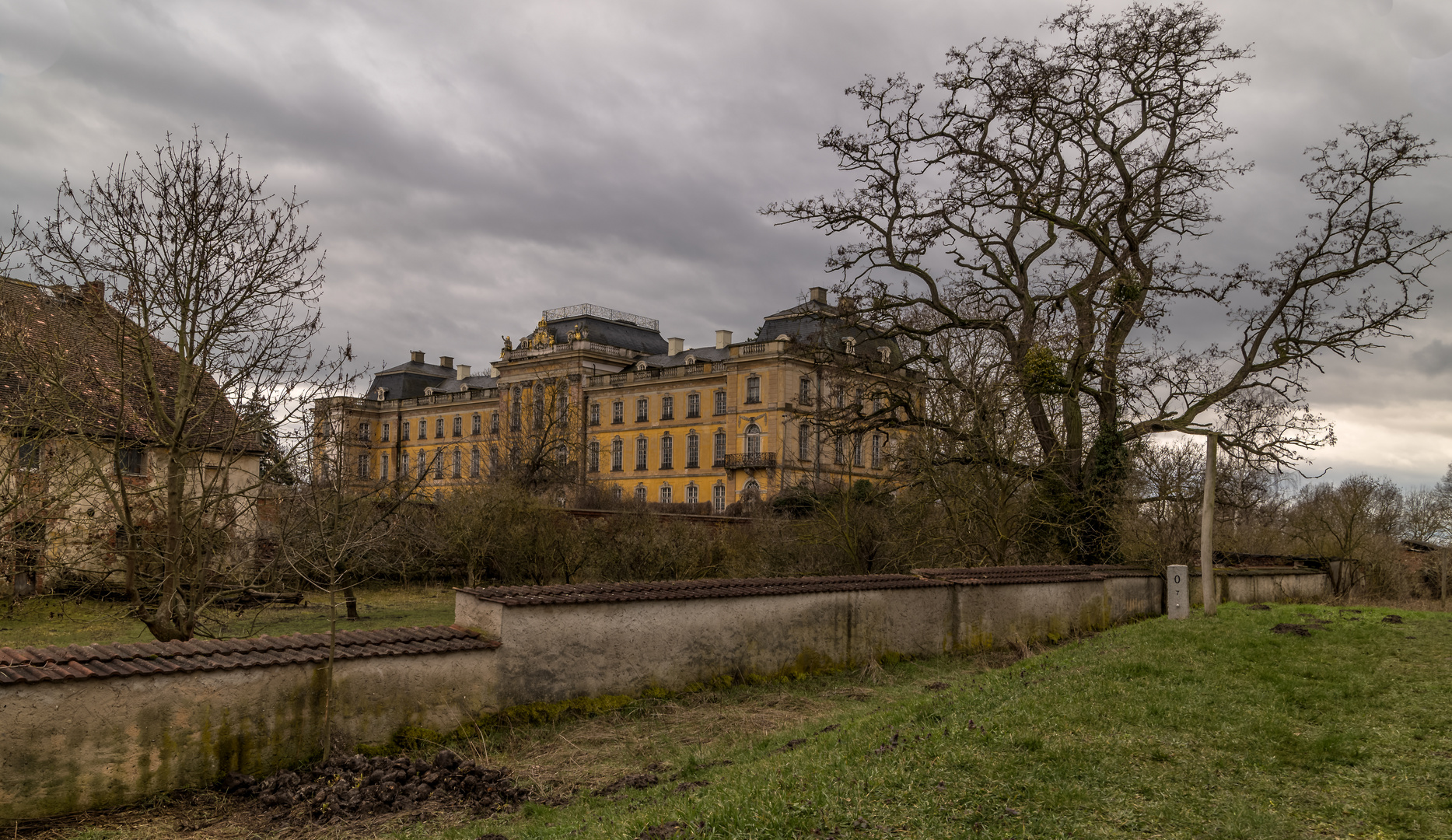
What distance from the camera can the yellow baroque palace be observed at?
5862 cm

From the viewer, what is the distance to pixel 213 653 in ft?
27.1

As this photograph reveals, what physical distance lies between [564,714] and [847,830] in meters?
5.55

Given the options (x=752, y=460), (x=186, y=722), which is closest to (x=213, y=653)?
(x=186, y=722)

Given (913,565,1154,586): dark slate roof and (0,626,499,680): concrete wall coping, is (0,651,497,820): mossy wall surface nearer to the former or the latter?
(0,626,499,680): concrete wall coping

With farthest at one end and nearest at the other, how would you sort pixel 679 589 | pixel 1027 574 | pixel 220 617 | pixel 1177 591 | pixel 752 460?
pixel 752 460 → pixel 1177 591 → pixel 1027 574 → pixel 220 617 → pixel 679 589

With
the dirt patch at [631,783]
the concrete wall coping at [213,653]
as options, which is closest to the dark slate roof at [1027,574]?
the concrete wall coping at [213,653]

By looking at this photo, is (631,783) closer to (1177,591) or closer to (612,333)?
(1177,591)

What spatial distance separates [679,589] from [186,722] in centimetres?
577

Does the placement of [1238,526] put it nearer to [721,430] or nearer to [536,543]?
[536,543]

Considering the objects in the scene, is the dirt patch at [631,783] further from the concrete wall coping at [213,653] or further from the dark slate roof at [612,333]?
the dark slate roof at [612,333]

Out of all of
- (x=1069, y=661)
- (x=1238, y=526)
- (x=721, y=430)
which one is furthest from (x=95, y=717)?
(x=721, y=430)

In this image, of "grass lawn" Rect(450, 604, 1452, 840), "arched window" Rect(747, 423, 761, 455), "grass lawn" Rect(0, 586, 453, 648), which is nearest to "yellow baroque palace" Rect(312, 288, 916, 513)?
"arched window" Rect(747, 423, 761, 455)

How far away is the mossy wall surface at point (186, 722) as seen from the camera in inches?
274

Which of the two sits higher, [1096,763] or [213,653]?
[213,653]
